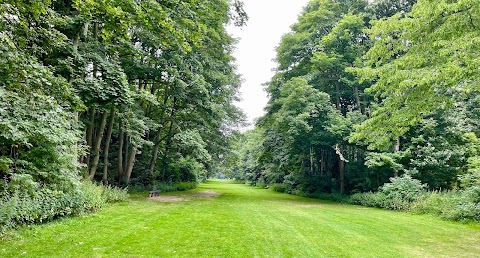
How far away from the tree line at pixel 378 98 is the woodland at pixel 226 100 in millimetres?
68

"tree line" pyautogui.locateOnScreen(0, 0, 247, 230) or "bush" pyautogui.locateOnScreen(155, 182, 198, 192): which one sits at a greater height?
"tree line" pyautogui.locateOnScreen(0, 0, 247, 230)

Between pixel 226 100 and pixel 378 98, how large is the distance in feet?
36.7

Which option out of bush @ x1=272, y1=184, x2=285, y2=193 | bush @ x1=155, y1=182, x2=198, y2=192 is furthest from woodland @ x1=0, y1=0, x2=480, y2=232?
bush @ x1=155, y1=182, x2=198, y2=192

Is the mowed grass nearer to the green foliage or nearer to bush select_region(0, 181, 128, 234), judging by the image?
bush select_region(0, 181, 128, 234)

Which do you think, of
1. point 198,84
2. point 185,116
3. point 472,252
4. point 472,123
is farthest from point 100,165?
point 472,123

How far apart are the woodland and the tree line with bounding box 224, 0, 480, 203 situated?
7cm

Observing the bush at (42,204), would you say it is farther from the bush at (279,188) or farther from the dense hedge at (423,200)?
the bush at (279,188)

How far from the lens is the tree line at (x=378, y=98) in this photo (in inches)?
278

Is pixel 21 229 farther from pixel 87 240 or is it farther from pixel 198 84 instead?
pixel 198 84

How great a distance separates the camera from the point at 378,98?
20.6 meters

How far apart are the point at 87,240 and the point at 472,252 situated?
8571 mm

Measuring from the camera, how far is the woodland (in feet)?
20.9

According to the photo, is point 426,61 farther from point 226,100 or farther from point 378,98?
point 226,100

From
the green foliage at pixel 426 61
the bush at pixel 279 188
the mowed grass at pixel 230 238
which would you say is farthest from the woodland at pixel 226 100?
the mowed grass at pixel 230 238
